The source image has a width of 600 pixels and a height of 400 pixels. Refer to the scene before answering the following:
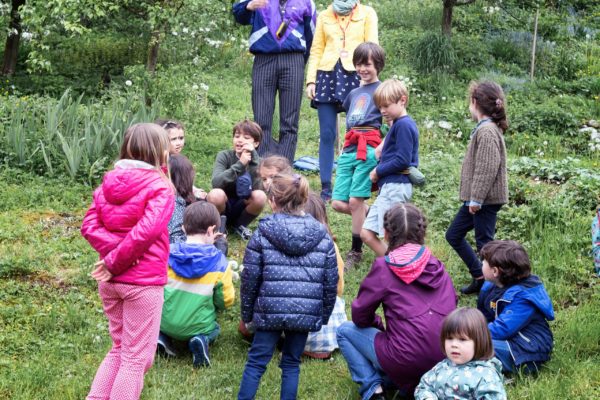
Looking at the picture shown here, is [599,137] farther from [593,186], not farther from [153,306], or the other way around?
[153,306]

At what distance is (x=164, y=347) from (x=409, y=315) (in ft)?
5.17

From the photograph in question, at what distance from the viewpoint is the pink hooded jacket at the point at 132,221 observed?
3758 millimetres

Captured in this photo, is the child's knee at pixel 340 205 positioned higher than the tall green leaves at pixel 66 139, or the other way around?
the tall green leaves at pixel 66 139

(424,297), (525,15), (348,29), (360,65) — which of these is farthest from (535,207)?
(525,15)

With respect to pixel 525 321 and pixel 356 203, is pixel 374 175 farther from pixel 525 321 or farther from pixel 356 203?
pixel 525 321

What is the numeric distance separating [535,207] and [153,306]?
387 cm

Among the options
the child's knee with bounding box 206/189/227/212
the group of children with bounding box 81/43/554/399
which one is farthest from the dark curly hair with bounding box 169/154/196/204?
the group of children with bounding box 81/43/554/399

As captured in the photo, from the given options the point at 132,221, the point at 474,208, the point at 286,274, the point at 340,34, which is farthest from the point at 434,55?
the point at 132,221

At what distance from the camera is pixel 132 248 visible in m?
3.74

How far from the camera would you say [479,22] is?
575 inches

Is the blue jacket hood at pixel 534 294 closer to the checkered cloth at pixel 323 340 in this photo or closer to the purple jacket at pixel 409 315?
the purple jacket at pixel 409 315

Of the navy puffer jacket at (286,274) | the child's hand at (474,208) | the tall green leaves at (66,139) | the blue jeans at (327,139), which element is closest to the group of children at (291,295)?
the navy puffer jacket at (286,274)

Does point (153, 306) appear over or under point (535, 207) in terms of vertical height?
over

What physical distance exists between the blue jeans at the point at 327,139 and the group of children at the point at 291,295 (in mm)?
2560
